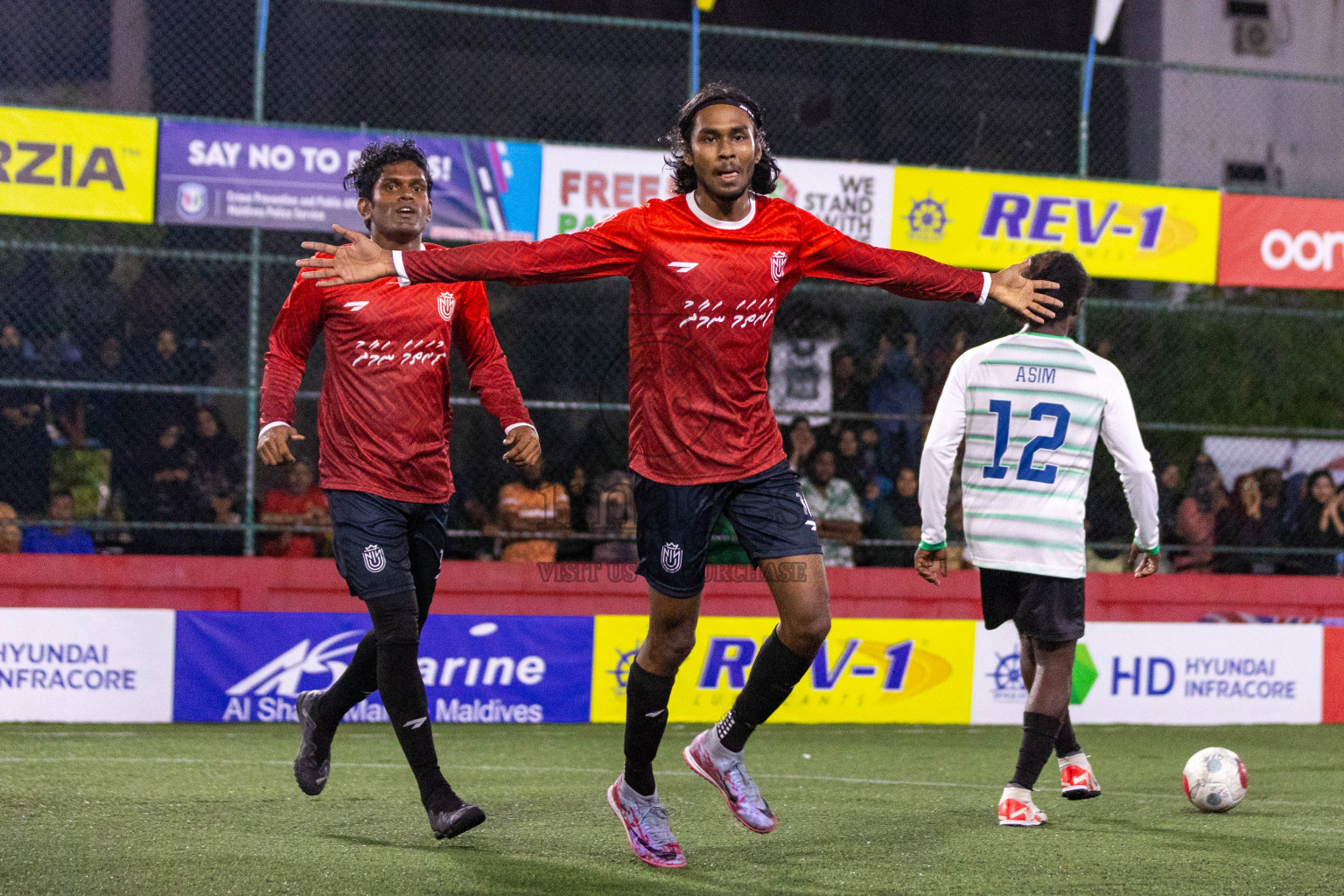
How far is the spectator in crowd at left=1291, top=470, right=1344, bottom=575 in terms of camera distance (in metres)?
11.5

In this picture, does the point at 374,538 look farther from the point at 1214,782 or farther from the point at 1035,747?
the point at 1214,782

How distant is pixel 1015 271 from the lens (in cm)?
445

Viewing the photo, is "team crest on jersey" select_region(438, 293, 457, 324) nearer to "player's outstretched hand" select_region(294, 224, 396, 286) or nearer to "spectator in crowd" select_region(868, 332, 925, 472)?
"player's outstretched hand" select_region(294, 224, 396, 286)

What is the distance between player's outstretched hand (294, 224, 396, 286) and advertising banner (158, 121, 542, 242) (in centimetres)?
548

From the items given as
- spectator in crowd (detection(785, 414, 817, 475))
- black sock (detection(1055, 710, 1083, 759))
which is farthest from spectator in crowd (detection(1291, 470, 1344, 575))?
black sock (detection(1055, 710, 1083, 759))

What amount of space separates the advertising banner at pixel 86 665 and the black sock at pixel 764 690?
16.5ft

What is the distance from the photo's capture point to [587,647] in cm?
910

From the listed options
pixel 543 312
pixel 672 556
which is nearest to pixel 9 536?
pixel 543 312

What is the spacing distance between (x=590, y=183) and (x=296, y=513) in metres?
2.94

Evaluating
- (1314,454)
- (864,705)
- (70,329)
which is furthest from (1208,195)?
(70,329)

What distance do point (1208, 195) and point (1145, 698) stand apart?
370 centimetres

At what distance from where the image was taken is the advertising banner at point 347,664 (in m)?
8.66

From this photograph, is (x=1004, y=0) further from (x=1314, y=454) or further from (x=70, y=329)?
(x=70, y=329)

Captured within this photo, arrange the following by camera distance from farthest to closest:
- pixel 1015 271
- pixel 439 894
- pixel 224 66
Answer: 1. pixel 224 66
2. pixel 1015 271
3. pixel 439 894
